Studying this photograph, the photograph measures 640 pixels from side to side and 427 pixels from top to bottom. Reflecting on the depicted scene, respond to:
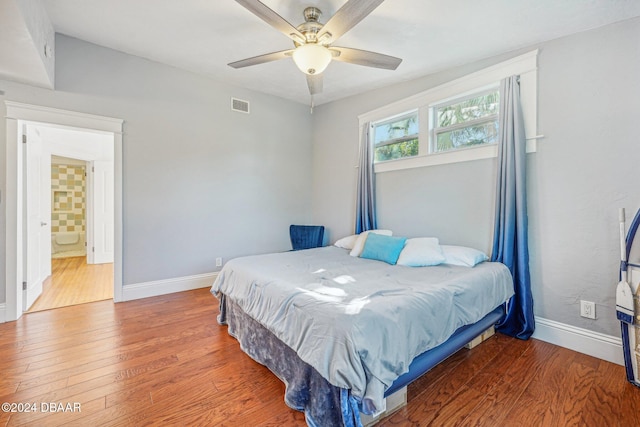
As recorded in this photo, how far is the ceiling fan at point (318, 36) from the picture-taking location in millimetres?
1662

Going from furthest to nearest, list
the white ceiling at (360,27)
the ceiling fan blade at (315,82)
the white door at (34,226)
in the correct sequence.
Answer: the white door at (34,226), the ceiling fan blade at (315,82), the white ceiling at (360,27)

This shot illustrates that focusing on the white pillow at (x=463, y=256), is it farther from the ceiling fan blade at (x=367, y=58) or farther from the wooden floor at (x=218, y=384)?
the ceiling fan blade at (x=367, y=58)

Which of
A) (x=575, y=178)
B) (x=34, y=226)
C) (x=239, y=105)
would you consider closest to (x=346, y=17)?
(x=575, y=178)

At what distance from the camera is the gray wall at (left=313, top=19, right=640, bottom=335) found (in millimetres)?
2090

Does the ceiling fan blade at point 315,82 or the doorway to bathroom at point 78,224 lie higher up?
the ceiling fan blade at point 315,82

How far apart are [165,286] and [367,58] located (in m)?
3.48

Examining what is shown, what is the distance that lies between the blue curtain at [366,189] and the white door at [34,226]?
376 cm

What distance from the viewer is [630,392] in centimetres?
175

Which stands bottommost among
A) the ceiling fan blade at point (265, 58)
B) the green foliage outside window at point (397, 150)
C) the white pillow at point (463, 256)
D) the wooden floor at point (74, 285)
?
the wooden floor at point (74, 285)

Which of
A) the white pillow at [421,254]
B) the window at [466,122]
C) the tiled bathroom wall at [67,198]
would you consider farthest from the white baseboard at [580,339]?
the tiled bathroom wall at [67,198]

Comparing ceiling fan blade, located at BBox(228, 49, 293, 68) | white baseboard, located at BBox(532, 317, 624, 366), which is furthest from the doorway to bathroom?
white baseboard, located at BBox(532, 317, 624, 366)

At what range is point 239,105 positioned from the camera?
401cm

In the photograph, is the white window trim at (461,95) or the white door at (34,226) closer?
the white window trim at (461,95)

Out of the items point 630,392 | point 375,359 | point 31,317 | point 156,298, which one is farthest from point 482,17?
point 31,317
